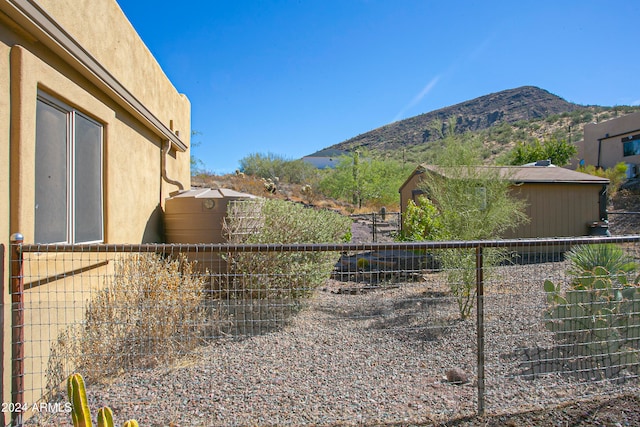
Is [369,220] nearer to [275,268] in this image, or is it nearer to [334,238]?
[334,238]

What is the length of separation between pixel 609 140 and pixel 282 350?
1323 inches

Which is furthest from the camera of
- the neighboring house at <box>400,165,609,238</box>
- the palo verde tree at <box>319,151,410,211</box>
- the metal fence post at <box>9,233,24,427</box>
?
the palo verde tree at <box>319,151,410,211</box>

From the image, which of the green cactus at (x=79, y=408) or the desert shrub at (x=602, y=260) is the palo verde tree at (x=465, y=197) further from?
the green cactus at (x=79, y=408)

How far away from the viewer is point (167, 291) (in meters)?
4.67

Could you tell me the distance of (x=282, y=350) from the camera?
490cm

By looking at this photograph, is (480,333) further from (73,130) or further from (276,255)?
(73,130)

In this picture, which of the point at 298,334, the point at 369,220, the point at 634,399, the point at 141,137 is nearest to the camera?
the point at 634,399

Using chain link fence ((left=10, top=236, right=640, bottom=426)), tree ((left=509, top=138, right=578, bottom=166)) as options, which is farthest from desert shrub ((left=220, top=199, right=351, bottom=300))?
tree ((left=509, top=138, right=578, bottom=166))

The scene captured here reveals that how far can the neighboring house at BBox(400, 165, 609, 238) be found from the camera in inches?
570

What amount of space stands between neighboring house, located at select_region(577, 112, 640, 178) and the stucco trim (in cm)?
3139

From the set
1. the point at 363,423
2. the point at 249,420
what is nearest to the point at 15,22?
the point at 249,420

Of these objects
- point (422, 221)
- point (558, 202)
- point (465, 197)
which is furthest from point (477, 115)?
point (465, 197)

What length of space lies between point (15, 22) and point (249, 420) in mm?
3601

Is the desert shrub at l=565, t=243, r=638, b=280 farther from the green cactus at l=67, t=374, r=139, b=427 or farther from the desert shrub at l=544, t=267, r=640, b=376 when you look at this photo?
the green cactus at l=67, t=374, r=139, b=427
